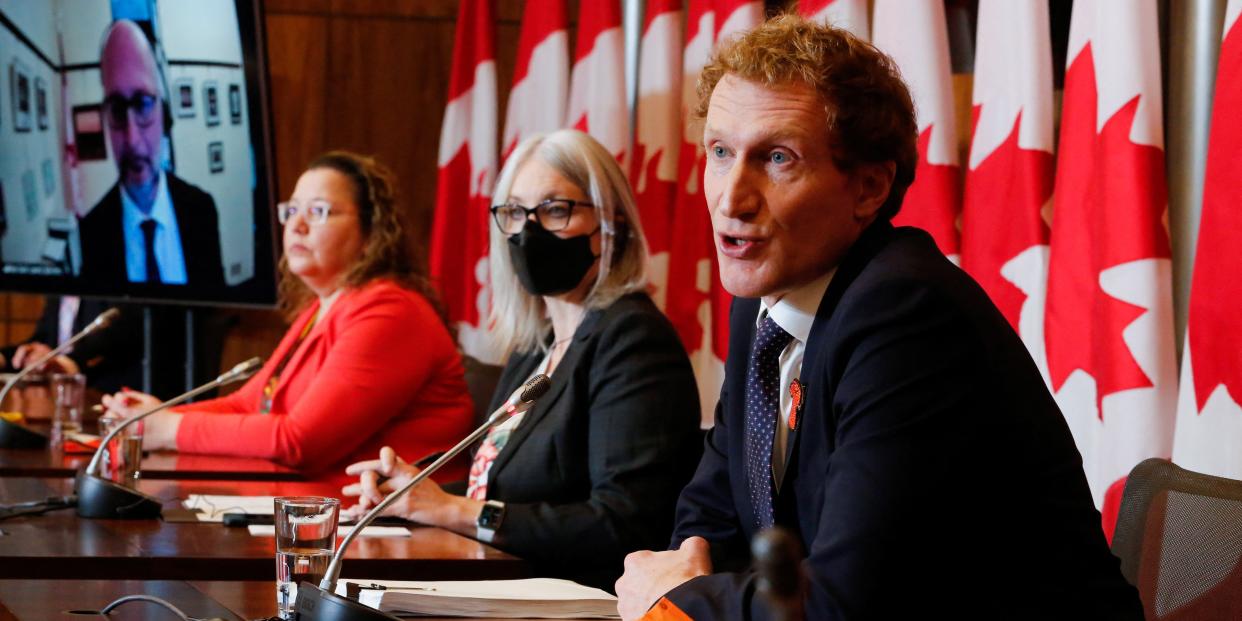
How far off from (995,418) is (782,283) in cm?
32

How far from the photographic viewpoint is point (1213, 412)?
6.41 feet

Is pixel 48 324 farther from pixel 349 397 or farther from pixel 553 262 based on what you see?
pixel 553 262

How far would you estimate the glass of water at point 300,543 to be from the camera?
1.64 m

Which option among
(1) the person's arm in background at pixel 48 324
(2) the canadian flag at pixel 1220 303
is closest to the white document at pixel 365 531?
(2) the canadian flag at pixel 1220 303

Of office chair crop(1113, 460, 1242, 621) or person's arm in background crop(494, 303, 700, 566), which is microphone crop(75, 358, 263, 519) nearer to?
person's arm in background crop(494, 303, 700, 566)

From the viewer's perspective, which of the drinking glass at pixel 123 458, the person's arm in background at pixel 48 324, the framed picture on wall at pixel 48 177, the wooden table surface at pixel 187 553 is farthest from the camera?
the person's arm in background at pixel 48 324

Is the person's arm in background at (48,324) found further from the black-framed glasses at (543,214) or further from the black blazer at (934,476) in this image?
the black blazer at (934,476)

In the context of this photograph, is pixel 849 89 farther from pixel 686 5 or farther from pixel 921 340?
pixel 686 5

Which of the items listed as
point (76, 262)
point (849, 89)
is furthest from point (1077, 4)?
point (76, 262)

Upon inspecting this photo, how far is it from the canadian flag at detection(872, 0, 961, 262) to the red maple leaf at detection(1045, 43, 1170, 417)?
13.0 inches

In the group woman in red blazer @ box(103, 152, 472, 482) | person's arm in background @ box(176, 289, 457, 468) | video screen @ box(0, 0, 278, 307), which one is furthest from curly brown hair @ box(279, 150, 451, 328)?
video screen @ box(0, 0, 278, 307)

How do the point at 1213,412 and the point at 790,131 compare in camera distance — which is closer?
the point at 790,131

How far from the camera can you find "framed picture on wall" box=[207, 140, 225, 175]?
15.1 feet

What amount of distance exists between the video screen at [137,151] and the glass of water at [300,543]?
2978mm
